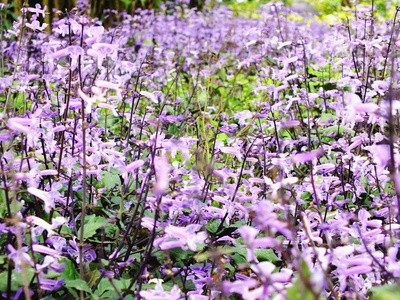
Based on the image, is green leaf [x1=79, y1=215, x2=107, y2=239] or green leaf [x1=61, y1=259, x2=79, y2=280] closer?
green leaf [x1=61, y1=259, x2=79, y2=280]

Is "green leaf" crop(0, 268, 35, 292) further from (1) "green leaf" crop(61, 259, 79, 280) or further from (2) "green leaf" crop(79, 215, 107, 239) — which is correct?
(2) "green leaf" crop(79, 215, 107, 239)

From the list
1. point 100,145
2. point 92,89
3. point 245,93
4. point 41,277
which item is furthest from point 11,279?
point 245,93

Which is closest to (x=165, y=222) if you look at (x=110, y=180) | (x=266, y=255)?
(x=110, y=180)

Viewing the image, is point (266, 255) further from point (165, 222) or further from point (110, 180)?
point (110, 180)

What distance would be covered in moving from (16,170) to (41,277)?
580 mm

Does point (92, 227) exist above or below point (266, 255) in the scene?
above

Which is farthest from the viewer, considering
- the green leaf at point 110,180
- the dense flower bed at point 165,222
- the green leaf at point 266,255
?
the green leaf at point 110,180

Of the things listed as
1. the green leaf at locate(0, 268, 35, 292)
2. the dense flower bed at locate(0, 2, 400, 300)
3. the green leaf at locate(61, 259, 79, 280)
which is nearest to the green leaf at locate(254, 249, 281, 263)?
the dense flower bed at locate(0, 2, 400, 300)

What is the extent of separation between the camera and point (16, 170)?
2.19 metres

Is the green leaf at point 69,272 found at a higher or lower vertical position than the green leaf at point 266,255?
higher

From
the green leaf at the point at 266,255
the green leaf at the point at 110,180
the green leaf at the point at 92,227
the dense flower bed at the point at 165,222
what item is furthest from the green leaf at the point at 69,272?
the green leaf at the point at 266,255

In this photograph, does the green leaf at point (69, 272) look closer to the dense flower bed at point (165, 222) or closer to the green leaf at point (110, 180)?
the dense flower bed at point (165, 222)

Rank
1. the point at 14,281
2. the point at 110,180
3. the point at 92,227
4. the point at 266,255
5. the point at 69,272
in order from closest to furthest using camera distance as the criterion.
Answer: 1. the point at 14,281
2. the point at 69,272
3. the point at 92,227
4. the point at 266,255
5. the point at 110,180

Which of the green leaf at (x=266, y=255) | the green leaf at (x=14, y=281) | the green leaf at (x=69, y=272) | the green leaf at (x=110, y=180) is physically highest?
the green leaf at (x=110, y=180)
